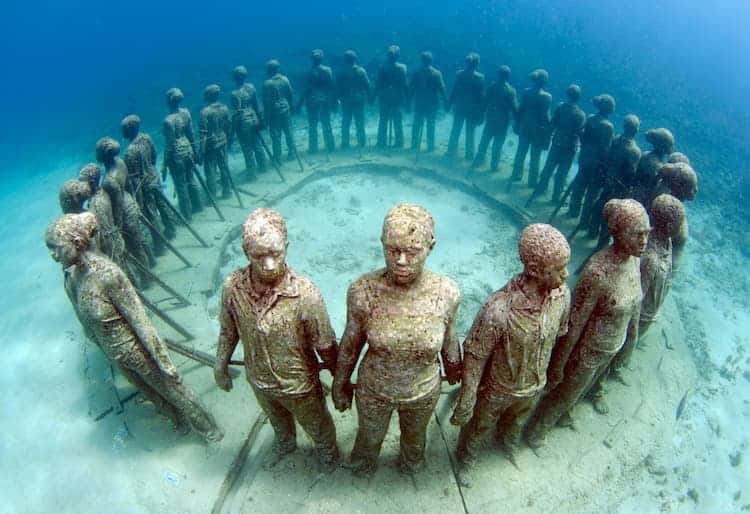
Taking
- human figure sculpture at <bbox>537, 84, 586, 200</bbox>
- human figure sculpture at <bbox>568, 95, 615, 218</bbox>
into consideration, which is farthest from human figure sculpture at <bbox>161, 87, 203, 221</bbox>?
human figure sculpture at <bbox>568, 95, 615, 218</bbox>

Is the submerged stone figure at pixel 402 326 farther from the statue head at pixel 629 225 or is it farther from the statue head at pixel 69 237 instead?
the statue head at pixel 69 237

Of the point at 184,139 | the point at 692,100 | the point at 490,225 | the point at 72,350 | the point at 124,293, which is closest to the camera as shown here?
the point at 124,293

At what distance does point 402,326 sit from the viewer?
3.49 meters

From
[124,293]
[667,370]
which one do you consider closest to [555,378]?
[667,370]

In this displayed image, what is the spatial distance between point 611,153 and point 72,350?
10.5m

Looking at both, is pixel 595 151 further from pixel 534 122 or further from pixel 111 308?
pixel 111 308

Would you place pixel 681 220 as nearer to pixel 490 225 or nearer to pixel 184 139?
pixel 490 225

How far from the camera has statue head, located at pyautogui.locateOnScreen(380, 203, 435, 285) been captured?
3.16 meters

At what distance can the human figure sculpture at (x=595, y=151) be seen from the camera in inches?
352

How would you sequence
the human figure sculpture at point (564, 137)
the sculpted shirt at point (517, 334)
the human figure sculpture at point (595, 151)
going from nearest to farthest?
the sculpted shirt at point (517, 334) → the human figure sculpture at point (595, 151) → the human figure sculpture at point (564, 137)

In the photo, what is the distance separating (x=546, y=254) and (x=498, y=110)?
936cm

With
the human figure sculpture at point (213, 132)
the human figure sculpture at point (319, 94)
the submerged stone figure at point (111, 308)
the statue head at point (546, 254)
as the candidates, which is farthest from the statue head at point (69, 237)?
the human figure sculpture at point (319, 94)

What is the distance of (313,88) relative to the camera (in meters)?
12.4

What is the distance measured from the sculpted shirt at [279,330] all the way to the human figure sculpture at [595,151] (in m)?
7.42
